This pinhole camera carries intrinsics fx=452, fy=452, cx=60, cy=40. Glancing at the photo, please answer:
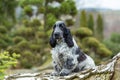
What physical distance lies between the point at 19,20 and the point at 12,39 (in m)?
11.1

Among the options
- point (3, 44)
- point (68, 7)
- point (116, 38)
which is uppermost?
point (68, 7)

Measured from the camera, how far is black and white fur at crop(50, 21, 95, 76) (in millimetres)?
5504

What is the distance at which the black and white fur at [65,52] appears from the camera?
550cm

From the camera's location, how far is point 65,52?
5.51 meters

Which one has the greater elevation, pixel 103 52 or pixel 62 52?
pixel 62 52

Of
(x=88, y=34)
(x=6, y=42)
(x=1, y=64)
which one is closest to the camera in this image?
(x=1, y=64)

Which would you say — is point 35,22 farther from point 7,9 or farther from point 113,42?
point 7,9

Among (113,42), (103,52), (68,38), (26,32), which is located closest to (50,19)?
(26,32)

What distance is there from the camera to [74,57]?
217 inches

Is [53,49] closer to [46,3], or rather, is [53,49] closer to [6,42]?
[46,3]

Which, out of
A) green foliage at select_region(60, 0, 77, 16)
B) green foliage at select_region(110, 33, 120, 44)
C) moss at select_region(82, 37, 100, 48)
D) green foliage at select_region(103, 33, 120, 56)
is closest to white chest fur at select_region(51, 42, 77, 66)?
moss at select_region(82, 37, 100, 48)

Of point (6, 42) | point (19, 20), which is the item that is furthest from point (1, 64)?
point (19, 20)

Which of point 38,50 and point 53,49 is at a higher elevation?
point 53,49

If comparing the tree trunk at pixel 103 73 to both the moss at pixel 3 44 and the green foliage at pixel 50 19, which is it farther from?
the moss at pixel 3 44
